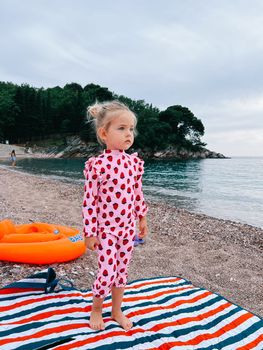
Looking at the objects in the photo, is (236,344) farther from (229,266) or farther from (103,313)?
(229,266)

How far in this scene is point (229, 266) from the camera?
5672 millimetres

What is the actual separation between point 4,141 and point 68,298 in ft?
259

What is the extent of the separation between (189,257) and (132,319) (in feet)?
9.47

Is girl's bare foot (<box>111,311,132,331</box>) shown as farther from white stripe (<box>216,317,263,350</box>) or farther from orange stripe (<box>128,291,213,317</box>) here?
white stripe (<box>216,317,263,350</box>)

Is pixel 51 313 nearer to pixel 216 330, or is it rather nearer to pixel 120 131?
pixel 216 330

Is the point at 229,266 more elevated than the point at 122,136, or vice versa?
the point at 122,136

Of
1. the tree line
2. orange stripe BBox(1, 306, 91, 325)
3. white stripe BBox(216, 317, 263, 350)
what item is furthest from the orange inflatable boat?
the tree line

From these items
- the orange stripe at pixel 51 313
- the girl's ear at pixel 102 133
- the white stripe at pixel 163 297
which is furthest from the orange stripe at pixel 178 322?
the girl's ear at pixel 102 133

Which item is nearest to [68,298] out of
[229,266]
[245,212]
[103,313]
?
[103,313]

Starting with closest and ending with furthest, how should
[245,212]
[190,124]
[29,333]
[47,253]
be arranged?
[29,333] < [47,253] < [245,212] < [190,124]

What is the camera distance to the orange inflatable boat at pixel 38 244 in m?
4.80

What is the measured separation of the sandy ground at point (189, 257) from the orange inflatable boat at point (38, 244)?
0.46 ft

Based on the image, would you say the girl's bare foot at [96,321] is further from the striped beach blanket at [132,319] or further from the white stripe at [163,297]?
the white stripe at [163,297]

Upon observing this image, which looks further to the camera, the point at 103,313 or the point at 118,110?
the point at 103,313
